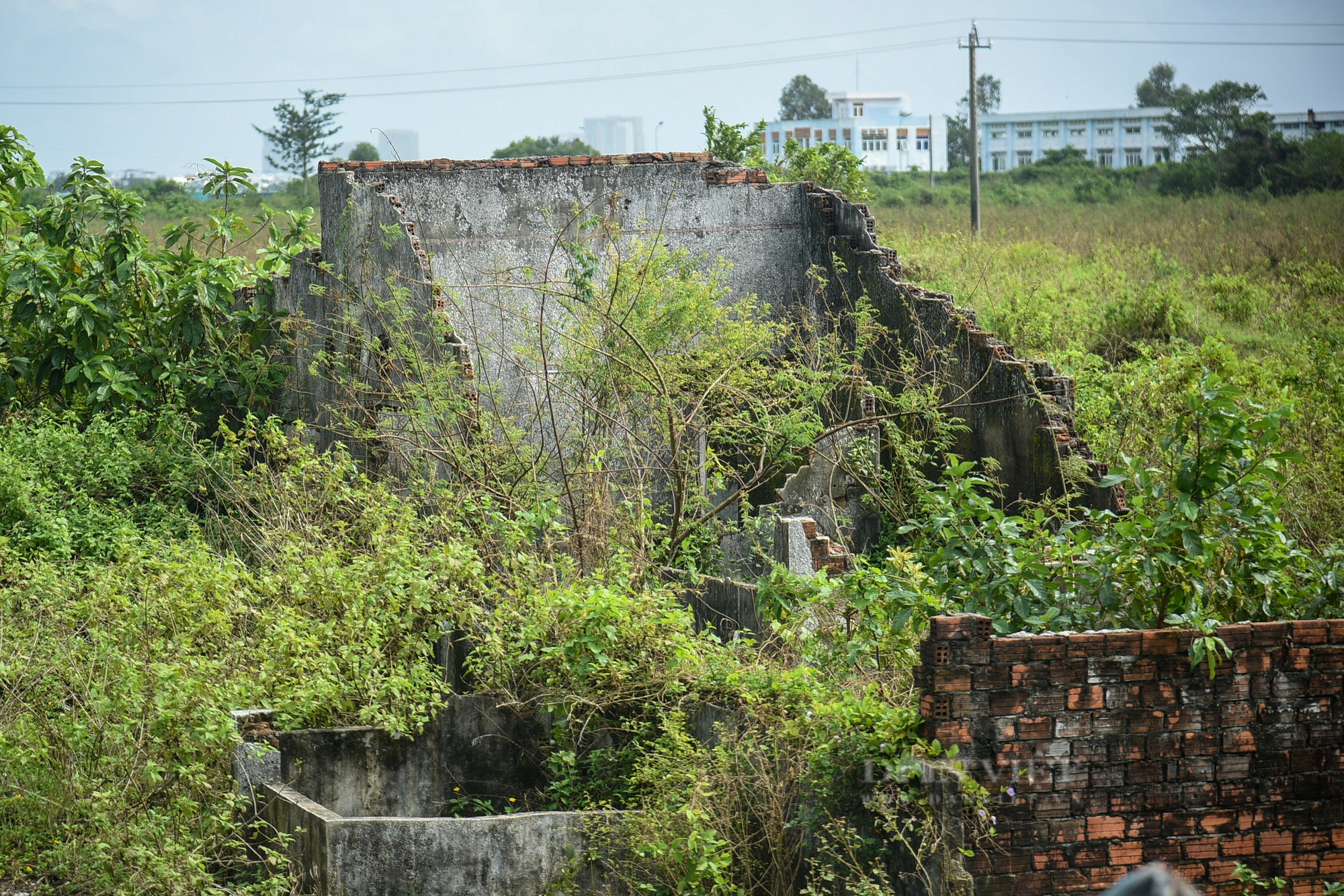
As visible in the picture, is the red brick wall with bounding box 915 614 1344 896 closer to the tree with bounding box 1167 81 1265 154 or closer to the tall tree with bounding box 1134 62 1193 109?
the tree with bounding box 1167 81 1265 154

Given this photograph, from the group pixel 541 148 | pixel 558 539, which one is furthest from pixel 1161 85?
pixel 558 539

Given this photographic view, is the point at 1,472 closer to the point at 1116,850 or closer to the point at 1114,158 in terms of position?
the point at 1116,850

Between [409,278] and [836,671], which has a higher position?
[409,278]

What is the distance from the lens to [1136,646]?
446cm

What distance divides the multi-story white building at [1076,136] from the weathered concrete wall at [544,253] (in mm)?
51003

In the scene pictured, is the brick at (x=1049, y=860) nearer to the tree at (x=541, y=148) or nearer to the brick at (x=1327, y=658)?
the brick at (x=1327, y=658)

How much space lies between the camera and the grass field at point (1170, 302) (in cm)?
945

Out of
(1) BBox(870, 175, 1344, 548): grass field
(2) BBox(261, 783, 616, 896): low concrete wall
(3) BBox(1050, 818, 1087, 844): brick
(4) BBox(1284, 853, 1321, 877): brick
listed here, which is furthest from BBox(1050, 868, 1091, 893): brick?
(1) BBox(870, 175, 1344, 548): grass field

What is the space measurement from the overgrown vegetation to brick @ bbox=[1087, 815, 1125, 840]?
18.0 inches

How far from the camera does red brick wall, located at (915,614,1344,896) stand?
4406mm

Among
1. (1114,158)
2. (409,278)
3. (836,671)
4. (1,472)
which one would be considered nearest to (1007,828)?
(836,671)

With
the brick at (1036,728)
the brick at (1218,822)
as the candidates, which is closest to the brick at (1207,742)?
the brick at (1218,822)

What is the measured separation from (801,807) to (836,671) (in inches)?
33.5

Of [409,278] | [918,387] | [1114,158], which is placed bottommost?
[918,387]
